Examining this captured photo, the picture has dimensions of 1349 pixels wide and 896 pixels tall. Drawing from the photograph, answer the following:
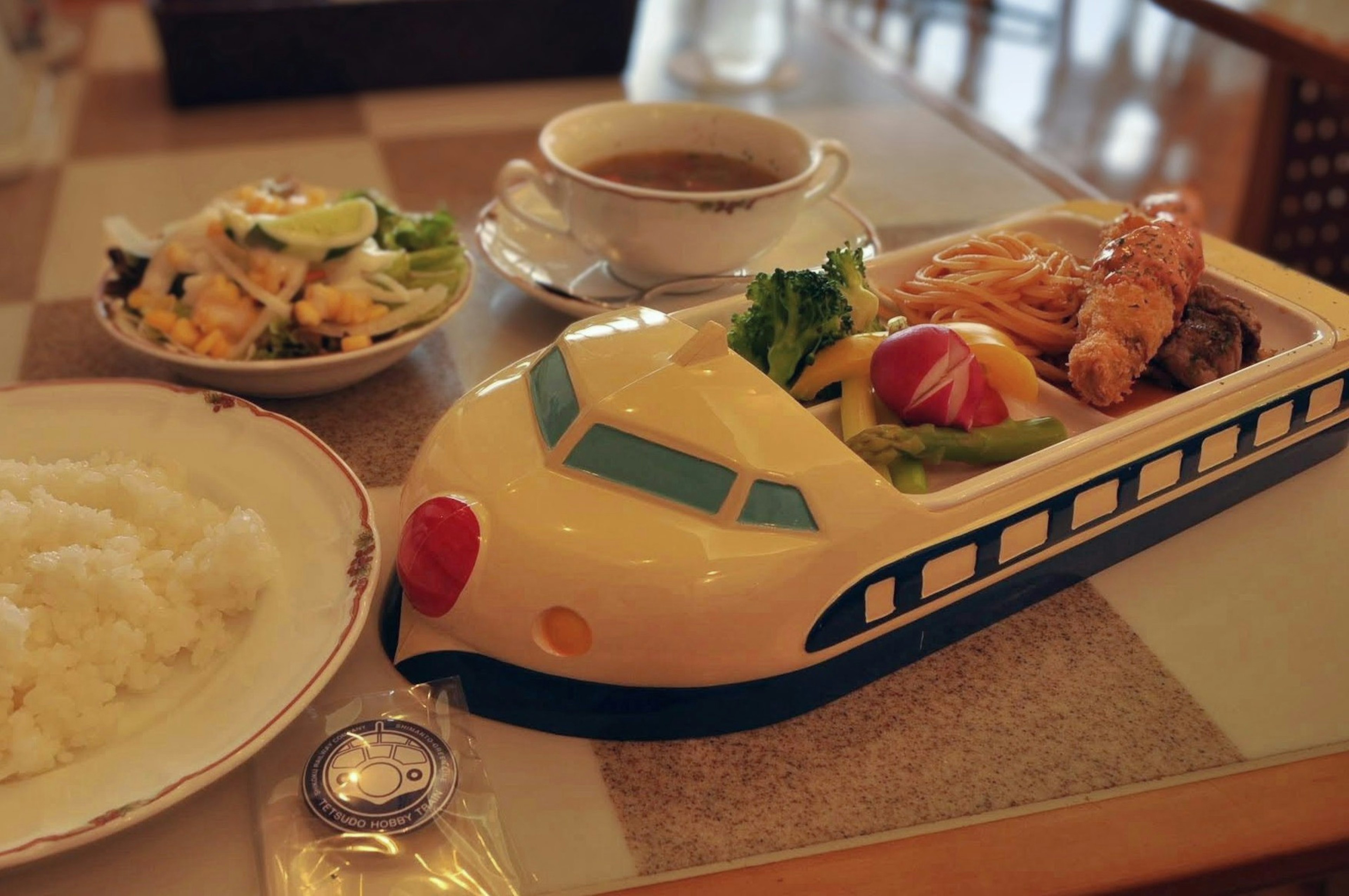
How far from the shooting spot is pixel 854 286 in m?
0.88

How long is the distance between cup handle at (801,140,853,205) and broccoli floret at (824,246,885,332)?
0.87ft

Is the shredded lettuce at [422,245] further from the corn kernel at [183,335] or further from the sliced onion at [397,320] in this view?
the corn kernel at [183,335]

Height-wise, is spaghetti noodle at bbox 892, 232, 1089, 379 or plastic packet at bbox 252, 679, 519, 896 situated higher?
spaghetti noodle at bbox 892, 232, 1089, 379

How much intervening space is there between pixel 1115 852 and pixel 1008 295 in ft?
1.46

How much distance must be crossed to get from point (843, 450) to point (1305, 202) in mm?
1912

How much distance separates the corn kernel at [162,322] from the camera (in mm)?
975

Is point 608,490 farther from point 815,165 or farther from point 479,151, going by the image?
point 479,151

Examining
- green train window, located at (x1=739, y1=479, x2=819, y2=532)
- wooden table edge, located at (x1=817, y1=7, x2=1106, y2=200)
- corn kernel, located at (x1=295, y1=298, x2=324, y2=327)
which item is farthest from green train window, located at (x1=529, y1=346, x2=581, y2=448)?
wooden table edge, located at (x1=817, y1=7, x2=1106, y2=200)

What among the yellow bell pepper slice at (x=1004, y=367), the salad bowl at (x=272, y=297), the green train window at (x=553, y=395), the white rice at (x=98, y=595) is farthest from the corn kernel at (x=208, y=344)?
the yellow bell pepper slice at (x=1004, y=367)

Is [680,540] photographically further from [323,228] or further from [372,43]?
[372,43]

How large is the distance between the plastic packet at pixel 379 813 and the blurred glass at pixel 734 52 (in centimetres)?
143

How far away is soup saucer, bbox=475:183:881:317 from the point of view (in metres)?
1.11

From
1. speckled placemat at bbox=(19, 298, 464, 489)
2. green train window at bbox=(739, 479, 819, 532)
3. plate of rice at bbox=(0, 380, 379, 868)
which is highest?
green train window at bbox=(739, 479, 819, 532)

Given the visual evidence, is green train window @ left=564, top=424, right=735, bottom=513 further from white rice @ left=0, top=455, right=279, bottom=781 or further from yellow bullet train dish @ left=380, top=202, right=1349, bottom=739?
white rice @ left=0, top=455, right=279, bottom=781
